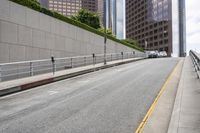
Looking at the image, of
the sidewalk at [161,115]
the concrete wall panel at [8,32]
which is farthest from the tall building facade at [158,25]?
the sidewalk at [161,115]

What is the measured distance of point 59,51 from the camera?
85.3 ft

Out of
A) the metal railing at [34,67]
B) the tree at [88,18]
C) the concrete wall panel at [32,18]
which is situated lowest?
the metal railing at [34,67]

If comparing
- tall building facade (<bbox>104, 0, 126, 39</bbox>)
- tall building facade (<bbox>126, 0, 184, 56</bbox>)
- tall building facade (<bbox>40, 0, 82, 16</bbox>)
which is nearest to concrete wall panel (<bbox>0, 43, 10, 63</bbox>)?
tall building facade (<bbox>104, 0, 126, 39</bbox>)

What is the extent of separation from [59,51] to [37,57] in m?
4.12

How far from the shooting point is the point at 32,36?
21.5 metres

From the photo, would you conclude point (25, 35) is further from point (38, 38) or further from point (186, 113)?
point (186, 113)

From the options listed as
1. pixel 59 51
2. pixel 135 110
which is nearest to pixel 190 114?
pixel 135 110

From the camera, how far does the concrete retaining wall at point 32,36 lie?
61.1ft

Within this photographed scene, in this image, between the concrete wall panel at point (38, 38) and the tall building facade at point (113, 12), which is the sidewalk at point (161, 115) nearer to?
the concrete wall panel at point (38, 38)

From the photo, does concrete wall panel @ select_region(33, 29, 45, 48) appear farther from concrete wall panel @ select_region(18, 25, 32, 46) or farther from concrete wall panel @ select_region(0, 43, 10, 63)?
concrete wall panel @ select_region(0, 43, 10, 63)

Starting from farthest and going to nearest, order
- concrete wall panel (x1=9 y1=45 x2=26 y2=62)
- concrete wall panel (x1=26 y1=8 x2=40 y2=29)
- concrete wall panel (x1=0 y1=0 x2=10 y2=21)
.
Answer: concrete wall panel (x1=26 y1=8 x2=40 y2=29), concrete wall panel (x1=9 y1=45 x2=26 y2=62), concrete wall panel (x1=0 y1=0 x2=10 y2=21)

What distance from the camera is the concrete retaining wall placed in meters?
18.6

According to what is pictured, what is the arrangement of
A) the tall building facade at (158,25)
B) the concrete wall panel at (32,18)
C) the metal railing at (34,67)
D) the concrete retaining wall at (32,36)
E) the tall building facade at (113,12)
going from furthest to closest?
the tall building facade at (158,25) → the tall building facade at (113,12) → the concrete wall panel at (32,18) → the concrete retaining wall at (32,36) → the metal railing at (34,67)

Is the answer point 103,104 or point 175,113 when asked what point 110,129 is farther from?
point 103,104
